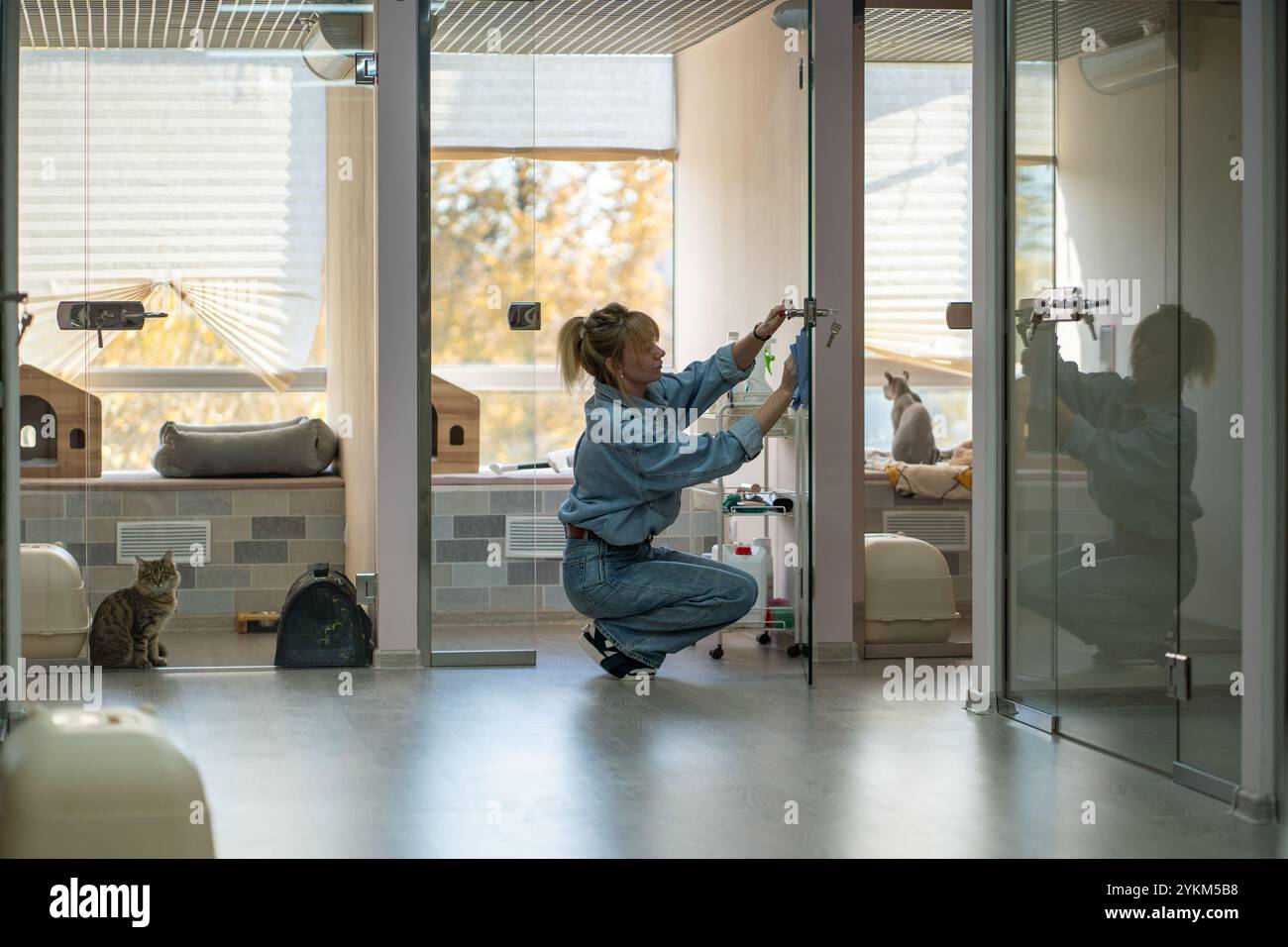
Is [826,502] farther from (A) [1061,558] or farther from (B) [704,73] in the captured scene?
(B) [704,73]

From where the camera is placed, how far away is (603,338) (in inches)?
170

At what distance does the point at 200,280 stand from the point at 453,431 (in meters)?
0.89

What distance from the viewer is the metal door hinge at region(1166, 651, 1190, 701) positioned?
2971 millimetres

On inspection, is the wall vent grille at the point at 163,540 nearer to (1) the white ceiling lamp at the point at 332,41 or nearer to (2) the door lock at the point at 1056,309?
(1) the white ceiling lamp at the point at 332,41

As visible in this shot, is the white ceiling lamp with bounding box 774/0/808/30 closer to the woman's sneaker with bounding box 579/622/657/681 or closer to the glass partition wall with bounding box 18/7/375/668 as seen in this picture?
the glass partition wall with bounding box 18/7/375/668

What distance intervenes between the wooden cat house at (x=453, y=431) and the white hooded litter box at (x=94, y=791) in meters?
2.66

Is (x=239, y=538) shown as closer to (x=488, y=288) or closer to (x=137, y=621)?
(x=137, y=621)

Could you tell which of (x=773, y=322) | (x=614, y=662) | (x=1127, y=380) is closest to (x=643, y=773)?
(x=614, y=662)

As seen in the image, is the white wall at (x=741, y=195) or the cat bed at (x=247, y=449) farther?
the white wall at (x=741, y=195)

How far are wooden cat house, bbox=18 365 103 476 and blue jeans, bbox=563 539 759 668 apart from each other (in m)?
1.43

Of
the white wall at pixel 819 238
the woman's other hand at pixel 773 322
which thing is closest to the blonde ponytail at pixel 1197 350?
Result: the woman's other hand at pixel 773 322

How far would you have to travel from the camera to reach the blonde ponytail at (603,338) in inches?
170
